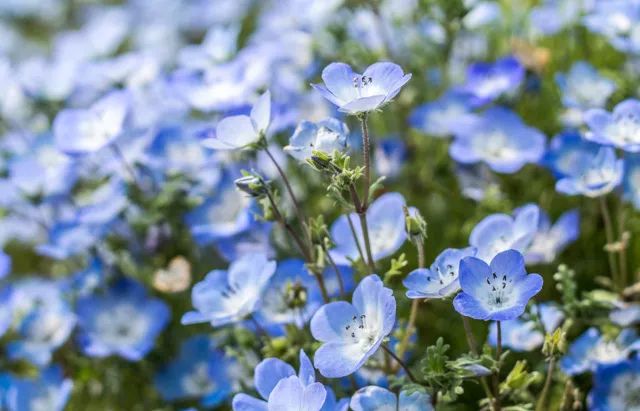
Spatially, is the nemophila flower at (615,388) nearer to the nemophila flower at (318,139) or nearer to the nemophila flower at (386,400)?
the nemophila flower at (386,400)

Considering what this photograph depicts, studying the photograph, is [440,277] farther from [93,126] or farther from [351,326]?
[93,126]

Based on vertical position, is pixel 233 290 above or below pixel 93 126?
below

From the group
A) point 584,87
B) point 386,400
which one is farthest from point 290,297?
point 584,87

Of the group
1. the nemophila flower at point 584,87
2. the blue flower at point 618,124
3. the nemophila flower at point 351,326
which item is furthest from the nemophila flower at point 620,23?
the nemophila flower at point 351,326

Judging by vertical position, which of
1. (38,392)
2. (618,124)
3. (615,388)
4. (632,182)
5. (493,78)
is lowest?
(38,392)

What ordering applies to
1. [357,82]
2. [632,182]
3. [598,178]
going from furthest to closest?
[632,182] → [598,178] → [357,82]

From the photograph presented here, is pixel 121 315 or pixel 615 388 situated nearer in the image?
pixel 615 388

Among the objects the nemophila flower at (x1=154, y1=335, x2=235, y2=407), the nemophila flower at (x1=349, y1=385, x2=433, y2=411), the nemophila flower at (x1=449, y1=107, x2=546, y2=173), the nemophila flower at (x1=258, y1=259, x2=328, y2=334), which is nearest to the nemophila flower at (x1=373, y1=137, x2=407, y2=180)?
the nemophila flower at (x1=449, y1=107, x2=546, y2=173)
